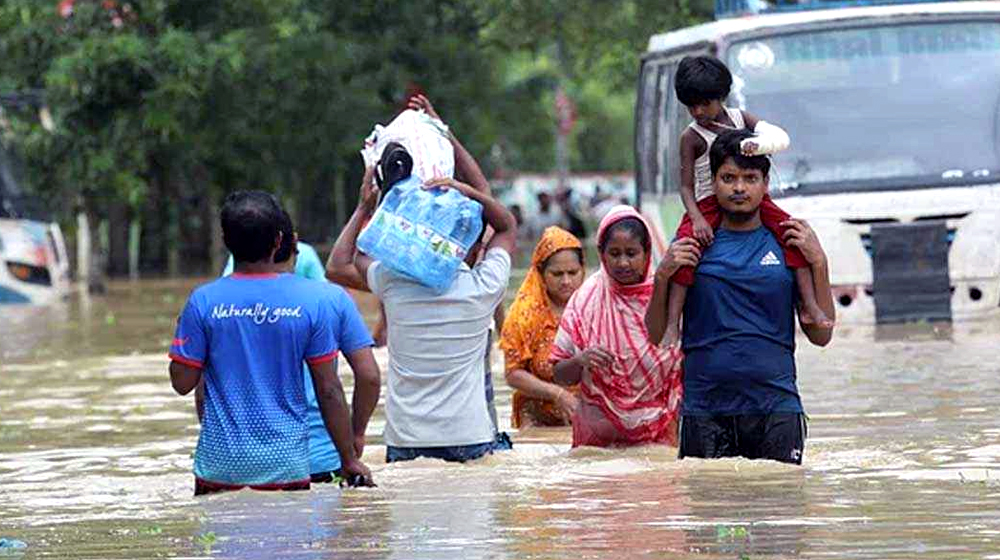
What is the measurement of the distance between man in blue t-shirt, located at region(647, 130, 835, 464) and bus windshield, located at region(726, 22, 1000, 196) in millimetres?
10822

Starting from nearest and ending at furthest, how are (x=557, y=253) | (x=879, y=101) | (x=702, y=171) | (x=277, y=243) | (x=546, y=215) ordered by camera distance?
(x=277, y=243) < (x=702, y=171) < (x=557, y=253) < (x=879, y=101) < (x=546, y=215)

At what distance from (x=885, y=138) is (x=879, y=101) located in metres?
0.37

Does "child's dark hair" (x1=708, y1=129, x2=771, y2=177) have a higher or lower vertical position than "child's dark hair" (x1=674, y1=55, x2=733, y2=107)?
lower

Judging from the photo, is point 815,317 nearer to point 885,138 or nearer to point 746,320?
point 746,320

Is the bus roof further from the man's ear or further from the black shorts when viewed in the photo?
the man's ear

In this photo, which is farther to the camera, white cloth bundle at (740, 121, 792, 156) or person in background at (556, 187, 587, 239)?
person in background at (556, 187, 587, 239)

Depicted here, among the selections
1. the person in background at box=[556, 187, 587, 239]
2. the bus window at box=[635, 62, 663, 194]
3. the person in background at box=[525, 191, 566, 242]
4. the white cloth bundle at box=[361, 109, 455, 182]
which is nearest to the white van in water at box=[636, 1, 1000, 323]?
the bus window at box=[635, 62, 663, 194]

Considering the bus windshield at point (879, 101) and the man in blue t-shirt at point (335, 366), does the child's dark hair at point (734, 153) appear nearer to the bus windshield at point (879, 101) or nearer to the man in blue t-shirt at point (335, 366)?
the man in blue t-shirt at point (335, 366)

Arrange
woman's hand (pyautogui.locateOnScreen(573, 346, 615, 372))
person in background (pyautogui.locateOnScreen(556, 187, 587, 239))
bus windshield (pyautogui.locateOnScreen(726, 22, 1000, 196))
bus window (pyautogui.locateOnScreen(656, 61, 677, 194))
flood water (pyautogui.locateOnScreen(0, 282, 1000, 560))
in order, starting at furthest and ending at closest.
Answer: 1. person in background (pyautogui.locateOnScreen(556, 187, 587, 239))
2. bus window (pyautogui.locateOnScreen(656, 61, 677, 194))
3. bus windshield (pyautogui.locateOnScreen(726, 22, 1000, 196))
4. woman's hand (pyautogui.locateOnScreen(573, 346, 615, 372))
5. flood water (pyautogui.locateOnScreen(0, 282, 1000, 560))

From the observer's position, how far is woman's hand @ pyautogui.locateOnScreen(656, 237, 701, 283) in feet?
30.5

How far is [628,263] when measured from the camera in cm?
1070

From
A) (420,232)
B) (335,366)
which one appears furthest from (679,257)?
(335,366)

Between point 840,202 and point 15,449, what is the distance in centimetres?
846

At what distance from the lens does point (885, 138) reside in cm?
2080
